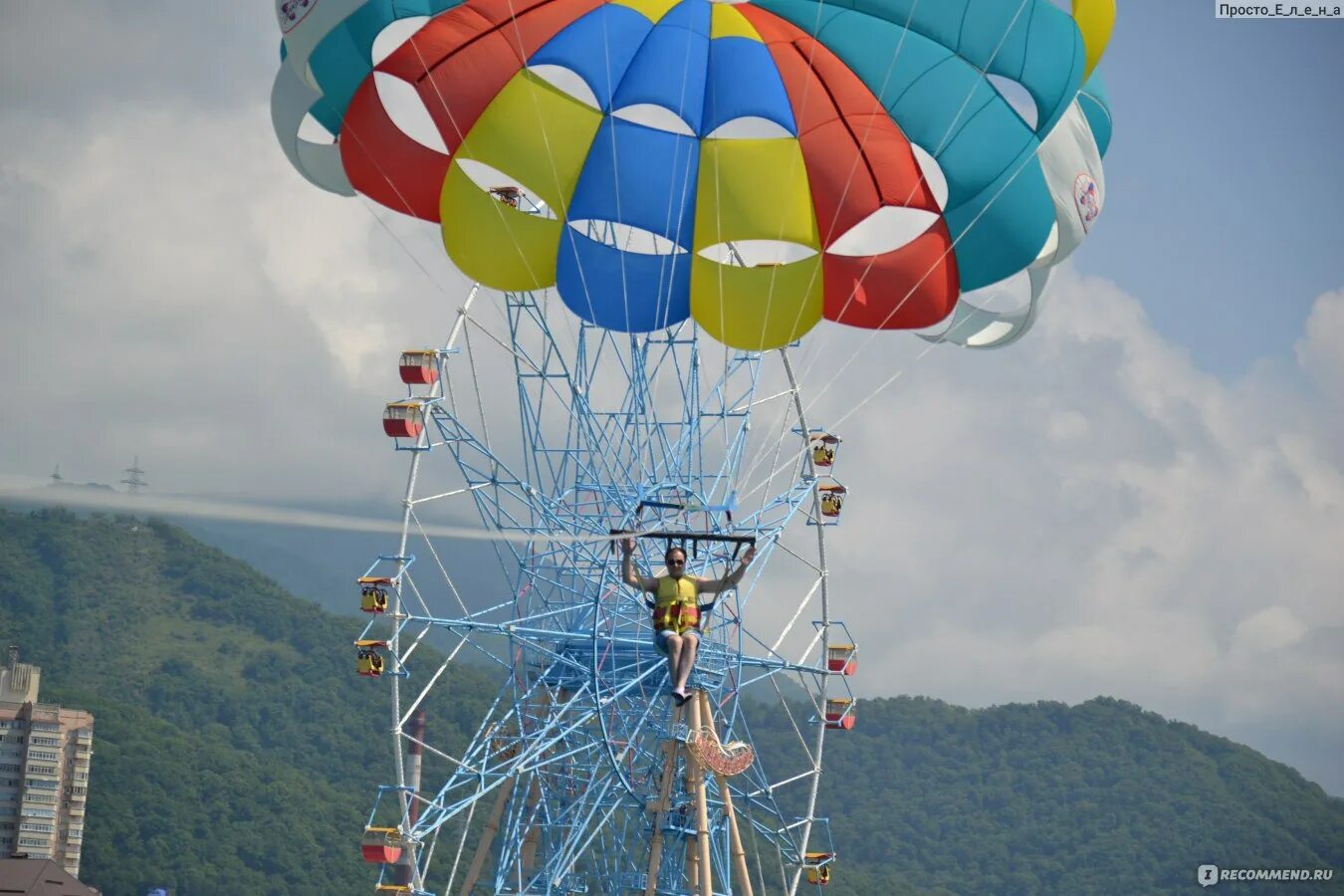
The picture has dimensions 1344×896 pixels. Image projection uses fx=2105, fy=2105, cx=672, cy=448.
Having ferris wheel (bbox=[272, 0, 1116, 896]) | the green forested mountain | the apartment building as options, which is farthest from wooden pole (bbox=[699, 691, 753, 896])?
the apartment building

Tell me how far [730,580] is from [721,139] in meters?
5.91

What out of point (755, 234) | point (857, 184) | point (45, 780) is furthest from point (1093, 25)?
point (45, 780)

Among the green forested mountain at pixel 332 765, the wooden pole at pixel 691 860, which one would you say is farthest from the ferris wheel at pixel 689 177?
the green forested mountain at pixel 332 765

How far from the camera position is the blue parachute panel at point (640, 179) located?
24.4 meters

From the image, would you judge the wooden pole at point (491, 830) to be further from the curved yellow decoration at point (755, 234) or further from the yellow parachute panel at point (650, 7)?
the yellow parachute panel at point (650, 7)

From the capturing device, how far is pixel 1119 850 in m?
83.7

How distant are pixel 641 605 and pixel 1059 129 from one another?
7907mm

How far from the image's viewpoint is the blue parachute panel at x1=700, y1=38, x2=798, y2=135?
2411 centimetres

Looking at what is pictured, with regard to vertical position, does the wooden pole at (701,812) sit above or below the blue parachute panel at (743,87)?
below

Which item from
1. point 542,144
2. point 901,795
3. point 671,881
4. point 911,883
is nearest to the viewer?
point 542,144

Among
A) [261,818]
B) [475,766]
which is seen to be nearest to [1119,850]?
[261,818]

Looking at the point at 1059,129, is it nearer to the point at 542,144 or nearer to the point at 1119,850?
the point at 542,144

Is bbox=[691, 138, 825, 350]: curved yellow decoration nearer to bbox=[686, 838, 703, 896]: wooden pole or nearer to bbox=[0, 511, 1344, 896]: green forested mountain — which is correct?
bbox=[686, 838, 703, 896]: wooden pole

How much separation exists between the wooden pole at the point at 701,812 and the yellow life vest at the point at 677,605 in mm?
2519
